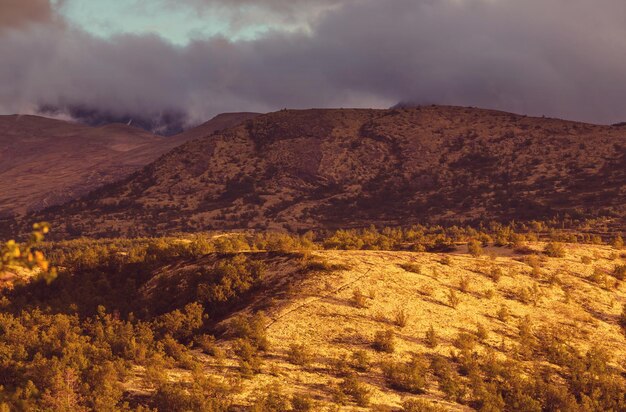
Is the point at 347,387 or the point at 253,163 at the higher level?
the point at 253,163

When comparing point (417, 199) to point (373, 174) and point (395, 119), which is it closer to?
point (373, 174)

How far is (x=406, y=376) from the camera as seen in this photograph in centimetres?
1803

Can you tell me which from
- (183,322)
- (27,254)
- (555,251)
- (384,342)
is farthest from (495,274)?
(27,254)

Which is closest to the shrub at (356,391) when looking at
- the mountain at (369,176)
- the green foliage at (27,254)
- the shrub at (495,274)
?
the green foliage at (27,254)

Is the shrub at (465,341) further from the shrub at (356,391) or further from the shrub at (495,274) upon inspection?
the shrub at (495,274)

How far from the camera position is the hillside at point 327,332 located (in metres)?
16.7

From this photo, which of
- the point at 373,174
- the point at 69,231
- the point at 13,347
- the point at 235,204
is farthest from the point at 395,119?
the point at 13,347

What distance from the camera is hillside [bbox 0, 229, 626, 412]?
659 inches

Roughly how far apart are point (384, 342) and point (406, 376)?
2231 millimetres

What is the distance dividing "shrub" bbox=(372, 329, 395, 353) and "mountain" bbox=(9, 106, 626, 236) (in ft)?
236

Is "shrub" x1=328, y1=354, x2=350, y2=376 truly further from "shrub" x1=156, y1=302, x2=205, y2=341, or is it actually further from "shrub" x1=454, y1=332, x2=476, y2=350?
"shrub" x1=156, y1=302, x2=205, y2=341

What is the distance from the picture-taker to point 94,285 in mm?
30797

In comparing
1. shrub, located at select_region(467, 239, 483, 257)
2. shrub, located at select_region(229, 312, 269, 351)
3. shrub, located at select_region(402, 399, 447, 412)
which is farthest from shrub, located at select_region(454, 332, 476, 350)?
shrub, located at select_region(467, 239, 483, 257)

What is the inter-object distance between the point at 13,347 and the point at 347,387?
11.8 m
